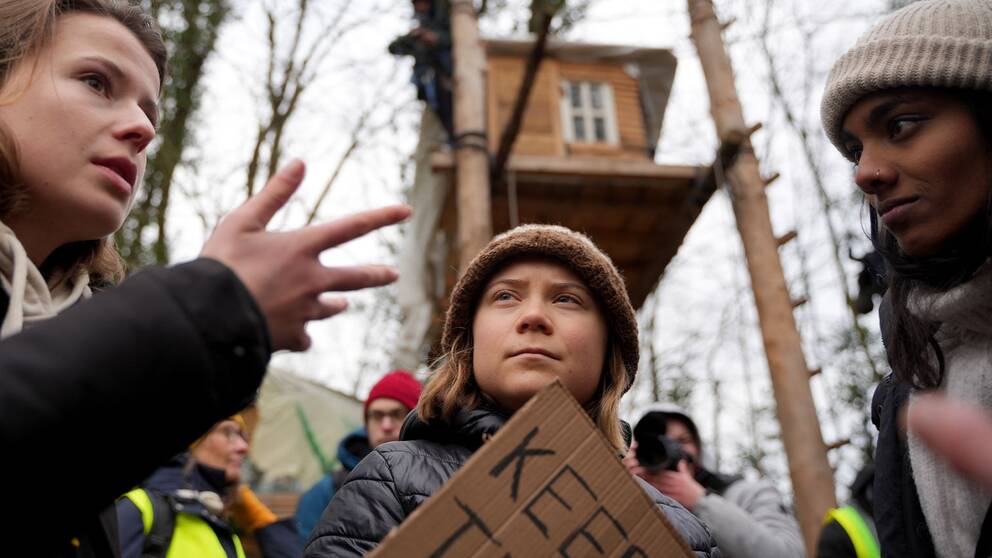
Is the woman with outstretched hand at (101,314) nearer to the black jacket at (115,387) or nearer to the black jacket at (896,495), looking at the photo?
the black jacket at (115,387)

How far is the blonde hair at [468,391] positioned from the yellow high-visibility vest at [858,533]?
53 centimetres

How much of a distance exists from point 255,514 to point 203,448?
0.42 metres

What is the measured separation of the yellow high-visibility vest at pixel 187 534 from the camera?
8.23 feet

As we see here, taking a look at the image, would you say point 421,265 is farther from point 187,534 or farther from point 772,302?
point 187,534

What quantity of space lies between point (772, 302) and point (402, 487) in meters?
3.94

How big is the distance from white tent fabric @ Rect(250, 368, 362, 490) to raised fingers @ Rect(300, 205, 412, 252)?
810cm

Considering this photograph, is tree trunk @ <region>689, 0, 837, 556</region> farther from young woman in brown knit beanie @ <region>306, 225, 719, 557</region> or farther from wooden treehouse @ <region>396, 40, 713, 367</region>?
young woman in brown knit beanie @ <region>306, 225, 719, 557</region>

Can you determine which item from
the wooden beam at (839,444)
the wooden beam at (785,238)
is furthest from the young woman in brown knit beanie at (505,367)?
the wooden beam at (785,238)

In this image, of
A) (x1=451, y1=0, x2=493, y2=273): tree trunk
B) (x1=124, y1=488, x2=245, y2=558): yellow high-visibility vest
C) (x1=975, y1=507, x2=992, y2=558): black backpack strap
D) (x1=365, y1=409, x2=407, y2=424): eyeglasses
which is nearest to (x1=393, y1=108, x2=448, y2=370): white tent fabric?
(x1=451, y1=0, x2=493, y2=273): tree trunk

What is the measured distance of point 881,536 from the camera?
1.62m

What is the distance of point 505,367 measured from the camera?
6.30 feet

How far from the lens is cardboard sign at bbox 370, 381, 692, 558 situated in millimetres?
1039

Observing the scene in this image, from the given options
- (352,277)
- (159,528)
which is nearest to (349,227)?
(352,277)

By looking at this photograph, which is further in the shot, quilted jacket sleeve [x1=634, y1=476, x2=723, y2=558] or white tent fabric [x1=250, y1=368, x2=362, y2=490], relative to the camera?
white tent fabric [x1=250, y1=368, x2=362, y2=490]
